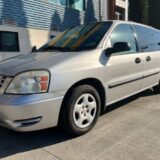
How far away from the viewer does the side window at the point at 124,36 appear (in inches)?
175

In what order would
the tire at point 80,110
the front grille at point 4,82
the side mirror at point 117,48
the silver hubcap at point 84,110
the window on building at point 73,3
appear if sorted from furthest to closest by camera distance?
the window on building at point 73,3 < the side mirror at point 117,48 < the silver hubcap at point 84,110 < the tire at point 80,110 < the front grille at point 4,82

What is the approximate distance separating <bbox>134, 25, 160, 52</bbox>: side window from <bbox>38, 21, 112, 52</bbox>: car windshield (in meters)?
0.83

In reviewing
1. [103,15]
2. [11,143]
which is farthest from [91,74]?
[103,15]

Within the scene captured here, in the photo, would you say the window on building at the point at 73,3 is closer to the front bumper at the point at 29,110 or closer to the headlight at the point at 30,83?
the headlight at the point at 30,83

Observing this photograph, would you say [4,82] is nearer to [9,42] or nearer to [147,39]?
[147,39]

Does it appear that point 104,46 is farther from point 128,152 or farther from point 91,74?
point 128,152

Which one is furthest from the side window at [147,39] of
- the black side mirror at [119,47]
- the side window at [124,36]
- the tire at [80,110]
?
the tire at [80,110]

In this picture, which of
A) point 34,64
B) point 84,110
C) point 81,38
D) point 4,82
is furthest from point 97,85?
point 4,82

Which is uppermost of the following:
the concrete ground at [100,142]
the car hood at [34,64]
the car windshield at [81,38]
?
the car windshield at [81,38]

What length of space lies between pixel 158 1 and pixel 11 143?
25549mm

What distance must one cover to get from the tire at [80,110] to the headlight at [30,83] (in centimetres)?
41

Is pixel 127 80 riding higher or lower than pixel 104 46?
lower

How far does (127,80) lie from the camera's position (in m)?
4.57

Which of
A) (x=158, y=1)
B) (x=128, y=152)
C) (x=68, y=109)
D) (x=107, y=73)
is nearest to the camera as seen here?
(x=128, y=152)
